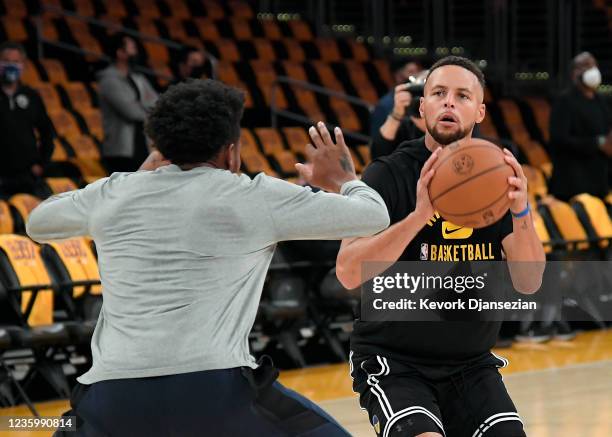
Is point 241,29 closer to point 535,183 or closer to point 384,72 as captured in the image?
point 384,72

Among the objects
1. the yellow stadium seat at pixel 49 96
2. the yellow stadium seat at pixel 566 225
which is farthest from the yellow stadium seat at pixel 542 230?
the yellow stadium seat at pixel 49 96

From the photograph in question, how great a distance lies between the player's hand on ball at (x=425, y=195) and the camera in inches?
149

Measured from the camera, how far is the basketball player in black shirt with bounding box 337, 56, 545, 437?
12.8 feet

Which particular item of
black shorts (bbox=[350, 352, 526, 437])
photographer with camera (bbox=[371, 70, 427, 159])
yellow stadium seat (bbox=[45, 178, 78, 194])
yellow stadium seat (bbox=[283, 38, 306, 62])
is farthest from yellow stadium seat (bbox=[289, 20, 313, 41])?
black shorts (bbox=[350, 352, 526, 437])

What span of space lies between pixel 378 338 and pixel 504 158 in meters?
0.69

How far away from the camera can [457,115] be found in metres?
4.12

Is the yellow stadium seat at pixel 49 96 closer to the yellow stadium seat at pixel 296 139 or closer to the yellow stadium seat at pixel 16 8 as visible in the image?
the yellow stadium seat at pixel 16 8

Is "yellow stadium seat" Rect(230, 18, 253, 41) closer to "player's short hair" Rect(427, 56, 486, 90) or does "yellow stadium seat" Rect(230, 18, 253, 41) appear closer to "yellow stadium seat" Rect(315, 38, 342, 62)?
"yellow stadium seat" Rect(315, 38, 342, 62)

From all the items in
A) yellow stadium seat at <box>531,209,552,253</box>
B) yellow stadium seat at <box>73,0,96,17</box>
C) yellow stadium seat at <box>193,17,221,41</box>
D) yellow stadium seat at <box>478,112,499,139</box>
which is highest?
yellow stadium seat at <box>73,0,96,17</box>

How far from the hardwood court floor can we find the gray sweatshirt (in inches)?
143

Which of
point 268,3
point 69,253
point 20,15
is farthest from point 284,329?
point 268,3

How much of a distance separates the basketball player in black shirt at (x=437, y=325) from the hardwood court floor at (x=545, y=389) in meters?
2.85

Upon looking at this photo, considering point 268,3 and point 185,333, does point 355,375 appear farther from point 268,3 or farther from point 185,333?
point 268,3

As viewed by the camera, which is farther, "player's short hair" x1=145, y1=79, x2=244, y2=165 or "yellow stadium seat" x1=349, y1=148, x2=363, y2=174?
"yellow stadium seat" x1=349, y1=148, x2=363, y2=174
